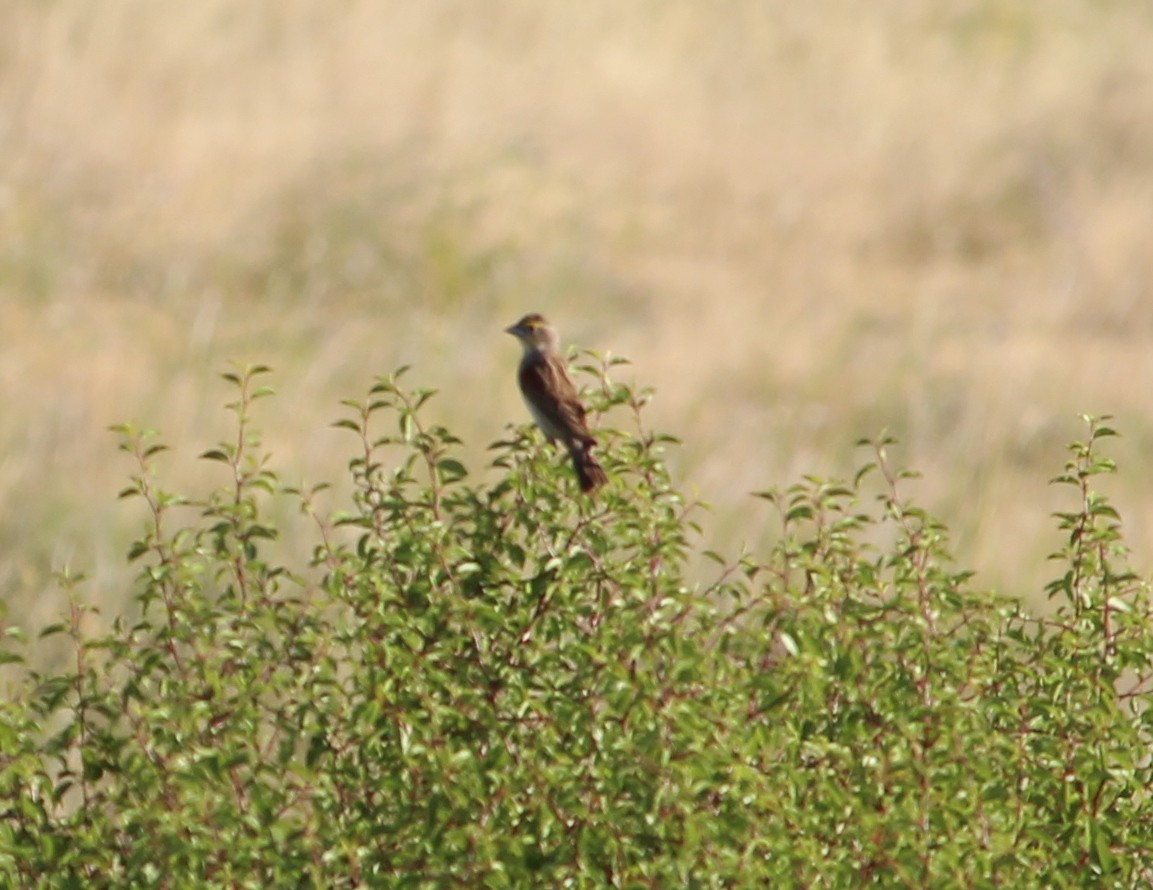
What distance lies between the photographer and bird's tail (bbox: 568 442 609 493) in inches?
148

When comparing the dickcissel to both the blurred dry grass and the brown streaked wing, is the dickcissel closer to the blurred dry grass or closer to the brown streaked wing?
the brown streaked wing

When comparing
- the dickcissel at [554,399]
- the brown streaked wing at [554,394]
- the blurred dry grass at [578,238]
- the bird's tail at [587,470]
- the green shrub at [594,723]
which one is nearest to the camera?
the green shrub at [594,723]

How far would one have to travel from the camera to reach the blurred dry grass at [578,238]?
9.97m

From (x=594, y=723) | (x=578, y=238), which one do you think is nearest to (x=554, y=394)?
(x=594, y=723)

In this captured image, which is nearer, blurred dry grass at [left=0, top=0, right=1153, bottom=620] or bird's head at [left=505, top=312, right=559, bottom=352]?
bird's head at [left=505, top=312, right=559, bottom=352]

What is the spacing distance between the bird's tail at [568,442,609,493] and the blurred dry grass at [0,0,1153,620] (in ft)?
11.5

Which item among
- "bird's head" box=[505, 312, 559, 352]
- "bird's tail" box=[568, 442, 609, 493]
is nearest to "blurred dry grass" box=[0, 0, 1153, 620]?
"bird's head" box=[505, 312, 559, 352]

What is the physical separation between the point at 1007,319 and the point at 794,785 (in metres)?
10.8

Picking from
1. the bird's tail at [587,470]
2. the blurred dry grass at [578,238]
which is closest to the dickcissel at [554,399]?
the bird's tail at [587,470]

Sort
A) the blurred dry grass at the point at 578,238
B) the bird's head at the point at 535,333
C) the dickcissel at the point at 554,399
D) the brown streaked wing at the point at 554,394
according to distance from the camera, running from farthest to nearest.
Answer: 1. the blurred dry grass at the point at 578,238
2. the bird's head at the point at 535,333
3. the brown streaked wing at the point at 554,394
4. the dickcissel at the point at 554,399

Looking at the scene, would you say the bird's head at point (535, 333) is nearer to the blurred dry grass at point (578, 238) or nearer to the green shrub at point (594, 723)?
the green shrub at point (594, 723)

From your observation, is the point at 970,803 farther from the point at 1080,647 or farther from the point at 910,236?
the point at 910,236

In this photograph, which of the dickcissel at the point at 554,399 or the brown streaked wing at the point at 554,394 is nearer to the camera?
the dickcissel at the point at 554,399

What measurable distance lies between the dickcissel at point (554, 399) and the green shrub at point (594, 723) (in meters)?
0.08
